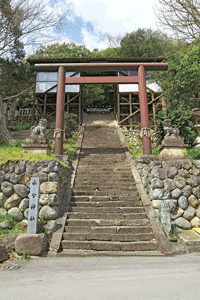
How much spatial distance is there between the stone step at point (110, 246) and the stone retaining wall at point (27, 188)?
79 centimetres

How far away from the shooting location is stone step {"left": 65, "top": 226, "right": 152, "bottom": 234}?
5.14 meters

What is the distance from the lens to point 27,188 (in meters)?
5.68

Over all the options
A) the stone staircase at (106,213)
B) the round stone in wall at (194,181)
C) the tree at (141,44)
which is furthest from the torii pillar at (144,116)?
the tree at (141,44)

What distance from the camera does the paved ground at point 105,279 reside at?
2.74 m

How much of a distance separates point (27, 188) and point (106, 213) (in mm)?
2446

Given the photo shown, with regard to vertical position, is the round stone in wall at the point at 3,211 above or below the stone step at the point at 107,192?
below

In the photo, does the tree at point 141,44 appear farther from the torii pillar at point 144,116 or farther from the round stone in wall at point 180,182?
the round stone in wall at point 180,182

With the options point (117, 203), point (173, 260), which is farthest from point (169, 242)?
point (117, 203)

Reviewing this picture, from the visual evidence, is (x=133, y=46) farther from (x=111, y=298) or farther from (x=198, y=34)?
(x=111, y=298)

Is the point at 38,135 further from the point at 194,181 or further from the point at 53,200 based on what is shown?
the point at 194,181

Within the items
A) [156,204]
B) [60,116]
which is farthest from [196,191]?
[60,116]

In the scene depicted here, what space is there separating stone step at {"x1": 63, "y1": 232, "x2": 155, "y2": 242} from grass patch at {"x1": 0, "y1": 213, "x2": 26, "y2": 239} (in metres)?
1.18

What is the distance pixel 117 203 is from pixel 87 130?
956 centimetres

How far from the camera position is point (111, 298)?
2641 millimetres
